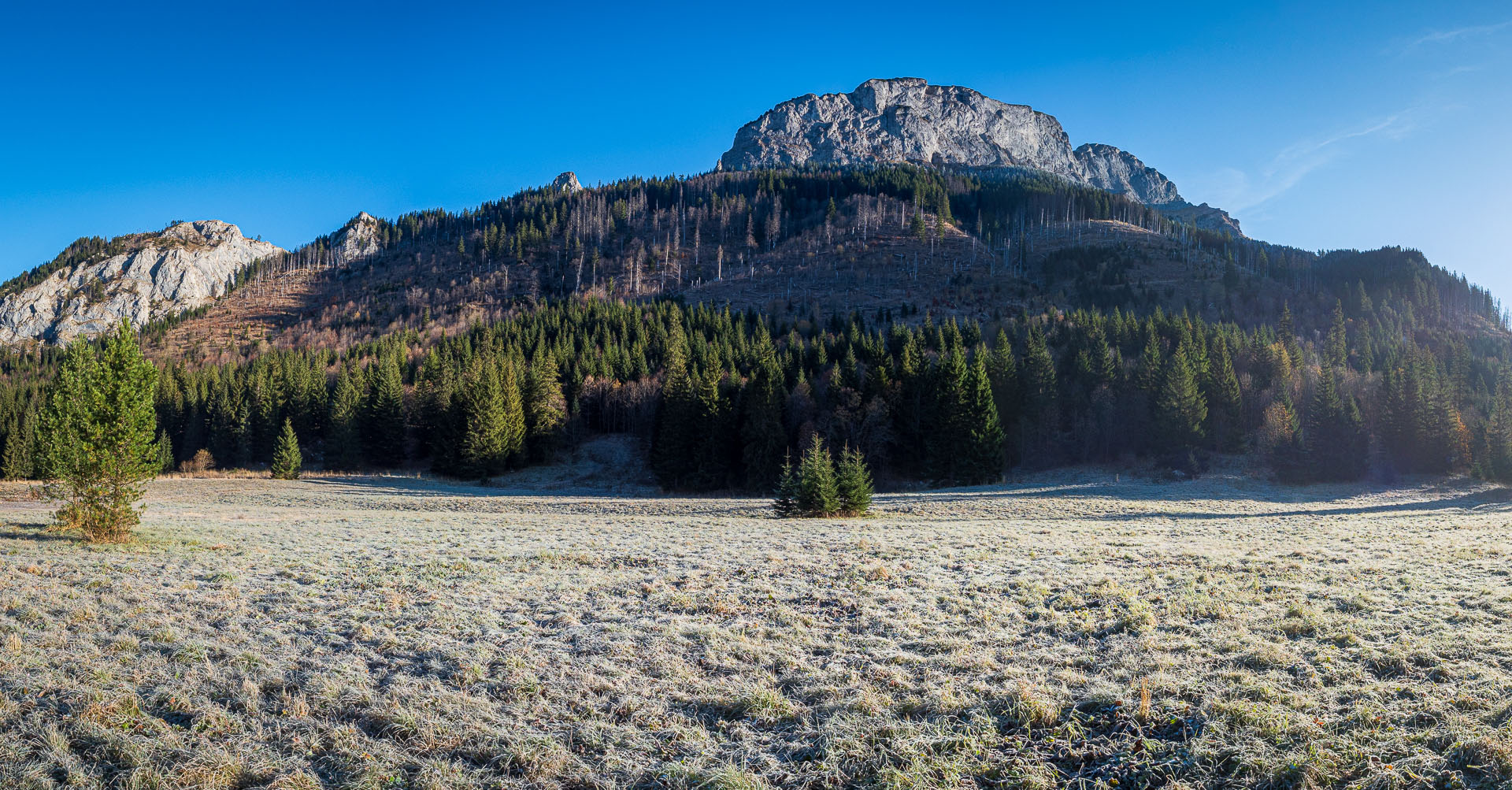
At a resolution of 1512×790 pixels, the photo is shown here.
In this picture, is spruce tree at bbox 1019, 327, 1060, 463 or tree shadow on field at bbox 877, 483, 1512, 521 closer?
tree shadow on field at bbox 877, 483, 1512, 521

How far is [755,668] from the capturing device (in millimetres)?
7977

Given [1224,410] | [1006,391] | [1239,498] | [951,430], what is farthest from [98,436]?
[1224,410]

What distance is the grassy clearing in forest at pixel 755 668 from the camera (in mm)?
5512

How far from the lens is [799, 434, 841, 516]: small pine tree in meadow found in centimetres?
3002

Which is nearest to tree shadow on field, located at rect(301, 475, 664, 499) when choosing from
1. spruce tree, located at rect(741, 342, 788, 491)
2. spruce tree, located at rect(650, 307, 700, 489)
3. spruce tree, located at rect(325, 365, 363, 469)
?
spruce tree, located at rect(650, 307, 700, 489)

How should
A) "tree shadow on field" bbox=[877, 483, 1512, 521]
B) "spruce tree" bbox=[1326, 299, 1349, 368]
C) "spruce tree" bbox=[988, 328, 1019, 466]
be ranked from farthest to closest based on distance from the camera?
1. "spruce tree" bbox=[1326, 299, 1349, 368]
2. "spruce tree" bbox=[988, 328, 1019, 466]
3. "tree shadow on field" bbox=[877, 483, 1512, 521]

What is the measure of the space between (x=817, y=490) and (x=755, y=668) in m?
22.4

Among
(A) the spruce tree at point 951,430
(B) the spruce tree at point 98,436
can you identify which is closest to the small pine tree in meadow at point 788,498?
(B) the spruce tree at point 98,436

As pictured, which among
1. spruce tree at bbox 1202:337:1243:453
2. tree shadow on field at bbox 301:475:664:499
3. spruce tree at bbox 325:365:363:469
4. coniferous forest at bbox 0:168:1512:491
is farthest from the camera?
spruce tree at bbox 325:365:363:469

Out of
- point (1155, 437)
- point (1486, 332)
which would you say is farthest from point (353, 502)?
point (1486, 332)

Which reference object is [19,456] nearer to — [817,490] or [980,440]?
[817,490]

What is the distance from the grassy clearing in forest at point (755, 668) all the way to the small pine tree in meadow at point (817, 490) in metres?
12.9

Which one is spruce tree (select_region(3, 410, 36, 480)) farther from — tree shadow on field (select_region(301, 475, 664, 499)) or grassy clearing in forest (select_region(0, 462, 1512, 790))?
grassy clearing in forest (select_region(0, 462, 1512, 790))

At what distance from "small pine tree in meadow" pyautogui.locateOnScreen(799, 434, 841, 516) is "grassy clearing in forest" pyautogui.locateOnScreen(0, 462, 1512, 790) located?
12923mm
